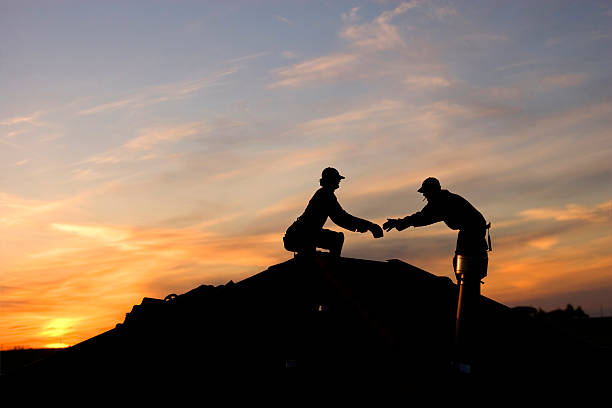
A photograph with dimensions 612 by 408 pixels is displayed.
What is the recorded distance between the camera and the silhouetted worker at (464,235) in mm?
9492

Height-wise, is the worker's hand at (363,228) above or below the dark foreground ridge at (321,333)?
above

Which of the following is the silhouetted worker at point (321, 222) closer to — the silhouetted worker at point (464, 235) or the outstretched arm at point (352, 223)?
the outstretched arm at point (352, 223)

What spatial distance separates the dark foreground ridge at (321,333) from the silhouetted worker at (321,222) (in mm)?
609

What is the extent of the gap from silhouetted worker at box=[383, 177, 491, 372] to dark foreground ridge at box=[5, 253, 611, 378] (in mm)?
715

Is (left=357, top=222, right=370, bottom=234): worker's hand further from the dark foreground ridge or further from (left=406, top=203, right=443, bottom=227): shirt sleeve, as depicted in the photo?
(left=406, top=203, right=443, bottom=227): shirt sleeve

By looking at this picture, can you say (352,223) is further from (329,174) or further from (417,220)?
(417,220)

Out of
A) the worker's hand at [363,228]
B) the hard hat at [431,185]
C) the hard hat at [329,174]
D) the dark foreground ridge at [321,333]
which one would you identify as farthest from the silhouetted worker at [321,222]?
the hard hat at [431,185]

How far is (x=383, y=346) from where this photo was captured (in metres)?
9.69

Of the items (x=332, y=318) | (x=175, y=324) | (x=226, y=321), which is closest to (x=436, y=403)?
(x=332, y=318)

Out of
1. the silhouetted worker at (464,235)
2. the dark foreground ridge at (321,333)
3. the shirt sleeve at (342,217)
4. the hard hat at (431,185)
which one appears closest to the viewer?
the silhouetted worker at (464,235)

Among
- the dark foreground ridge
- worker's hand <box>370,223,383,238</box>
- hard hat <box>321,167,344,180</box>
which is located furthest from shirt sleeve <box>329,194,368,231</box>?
the dark foreground ridge

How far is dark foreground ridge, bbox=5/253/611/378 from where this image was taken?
9820 millimetres

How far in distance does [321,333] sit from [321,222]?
11.9 ft

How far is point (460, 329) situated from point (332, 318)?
1826 millimetres
